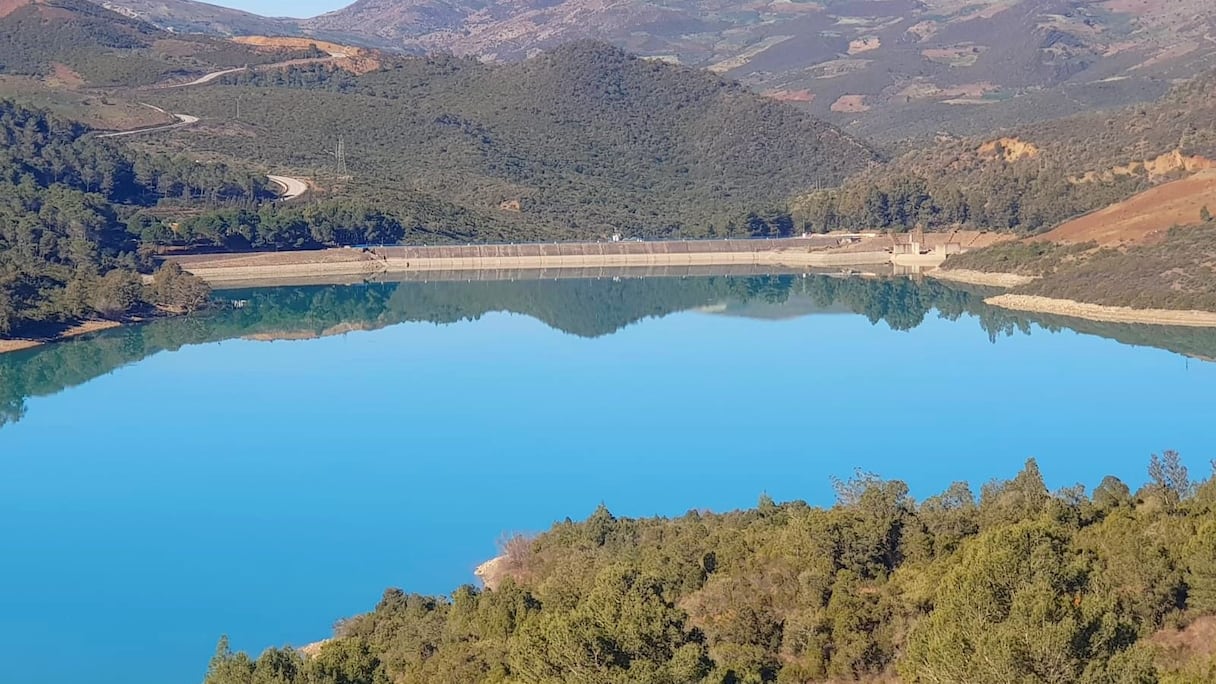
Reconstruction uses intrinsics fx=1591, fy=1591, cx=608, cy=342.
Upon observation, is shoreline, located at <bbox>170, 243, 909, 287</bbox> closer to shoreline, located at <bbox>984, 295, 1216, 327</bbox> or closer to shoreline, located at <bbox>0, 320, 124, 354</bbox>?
shoreline, located at <bbox>0, 320, 124, 354</bbox>

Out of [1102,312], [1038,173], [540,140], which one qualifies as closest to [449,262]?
[1038,173]

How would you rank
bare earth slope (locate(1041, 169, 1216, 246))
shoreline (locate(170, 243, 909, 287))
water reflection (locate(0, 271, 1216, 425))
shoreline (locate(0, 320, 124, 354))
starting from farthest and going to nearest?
1. shoreline (locate(170, 243, 909, 287))
2. bare earth slope (locate(1041, 169, 1216, 246))
3. shoreline (locate(0, 320, 124, 354))
4. water reflection (locate(0, 271, 1216, 425))

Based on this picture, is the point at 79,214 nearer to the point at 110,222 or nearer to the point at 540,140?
the point at 110,222

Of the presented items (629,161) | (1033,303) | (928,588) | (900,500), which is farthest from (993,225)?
(928,588)

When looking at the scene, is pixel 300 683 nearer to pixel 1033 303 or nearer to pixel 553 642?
pixel 553 642

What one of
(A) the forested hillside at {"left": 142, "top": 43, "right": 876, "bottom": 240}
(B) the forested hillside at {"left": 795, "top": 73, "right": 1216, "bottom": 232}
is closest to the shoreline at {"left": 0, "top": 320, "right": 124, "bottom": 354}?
(A) the forested hillside at {"left": 142, "top": 43, "right": 876, "bottom": 240}

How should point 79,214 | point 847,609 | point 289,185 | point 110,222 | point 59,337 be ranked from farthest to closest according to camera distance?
point 289,185, point 110,222, point 79,214, point 59,337, point 847,609

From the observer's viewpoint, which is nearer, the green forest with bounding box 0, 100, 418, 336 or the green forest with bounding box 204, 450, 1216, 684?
the green forest with bounding box 204, 450, 1216, 684
